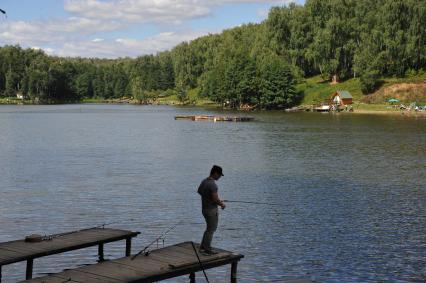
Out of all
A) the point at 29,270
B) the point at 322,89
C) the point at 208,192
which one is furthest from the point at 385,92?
the point at 29,270

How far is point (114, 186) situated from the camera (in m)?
44.6

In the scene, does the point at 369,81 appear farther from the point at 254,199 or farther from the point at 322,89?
the point at 254,199

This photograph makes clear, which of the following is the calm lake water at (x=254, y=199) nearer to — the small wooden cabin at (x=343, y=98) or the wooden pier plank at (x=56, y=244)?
the wooden pier plank at (x=56, y=244)

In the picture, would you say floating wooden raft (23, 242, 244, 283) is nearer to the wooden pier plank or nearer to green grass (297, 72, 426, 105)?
the wooden pier plank

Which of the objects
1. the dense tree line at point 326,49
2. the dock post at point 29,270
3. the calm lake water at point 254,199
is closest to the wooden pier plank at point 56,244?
the dock post at point 29,270

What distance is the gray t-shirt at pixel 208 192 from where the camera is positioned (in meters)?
20.4

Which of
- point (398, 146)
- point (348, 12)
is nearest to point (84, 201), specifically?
point (398, 146)

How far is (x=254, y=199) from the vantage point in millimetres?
39594

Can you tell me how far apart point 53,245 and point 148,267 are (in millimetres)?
4659

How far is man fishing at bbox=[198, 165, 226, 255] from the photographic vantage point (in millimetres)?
20344

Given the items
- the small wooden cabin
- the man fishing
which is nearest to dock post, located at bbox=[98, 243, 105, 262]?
the man fishing

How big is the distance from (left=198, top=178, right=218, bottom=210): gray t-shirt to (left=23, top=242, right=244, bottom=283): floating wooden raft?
1.79 metres

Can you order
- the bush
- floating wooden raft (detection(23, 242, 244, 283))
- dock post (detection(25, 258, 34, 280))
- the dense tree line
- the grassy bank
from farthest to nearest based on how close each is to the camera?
the grassy bank
the bush
the dense tree line
dock post (detection(25, 258, 34, 280))
floating wooden raft (detection(23, 242, 244, 283))

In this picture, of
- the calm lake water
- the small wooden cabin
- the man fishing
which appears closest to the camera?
the man fishing
